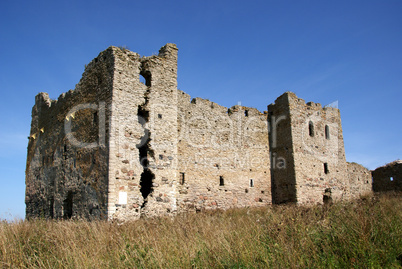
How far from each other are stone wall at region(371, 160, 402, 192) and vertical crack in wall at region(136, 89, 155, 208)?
16892 millimetres

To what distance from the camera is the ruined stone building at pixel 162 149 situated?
34.4 ft

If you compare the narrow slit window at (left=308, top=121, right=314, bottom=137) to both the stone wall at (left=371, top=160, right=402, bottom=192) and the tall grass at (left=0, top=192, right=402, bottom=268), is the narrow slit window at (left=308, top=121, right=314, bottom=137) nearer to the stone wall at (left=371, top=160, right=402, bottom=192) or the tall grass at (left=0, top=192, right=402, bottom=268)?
the stone wall at (left=371, top=160, right=402, bottom=192)

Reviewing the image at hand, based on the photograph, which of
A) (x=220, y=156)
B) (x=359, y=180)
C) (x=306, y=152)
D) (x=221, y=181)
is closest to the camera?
(x=221, y=181)

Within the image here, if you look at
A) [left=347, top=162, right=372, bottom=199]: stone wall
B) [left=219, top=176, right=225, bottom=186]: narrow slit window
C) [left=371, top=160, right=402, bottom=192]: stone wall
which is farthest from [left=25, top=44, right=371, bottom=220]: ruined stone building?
[left=371, top=160, right=402, bottom=192]: stone wall

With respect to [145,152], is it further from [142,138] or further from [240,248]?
[240,248]

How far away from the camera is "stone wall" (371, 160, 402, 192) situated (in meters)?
20.4

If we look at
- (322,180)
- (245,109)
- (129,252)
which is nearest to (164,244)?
(129,252)

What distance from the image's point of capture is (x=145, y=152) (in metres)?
11.0

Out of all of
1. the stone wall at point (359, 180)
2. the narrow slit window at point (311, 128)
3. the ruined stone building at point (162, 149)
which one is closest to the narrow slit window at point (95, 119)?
the ruined stone building at point (162, 149)

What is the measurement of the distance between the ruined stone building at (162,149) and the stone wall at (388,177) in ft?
8.69

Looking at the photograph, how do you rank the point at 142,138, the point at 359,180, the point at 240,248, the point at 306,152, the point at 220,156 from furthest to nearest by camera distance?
the point at 359,180 → the point at 306,152 → the point at 220,156 → the point at 142,138 → the point at 240,248

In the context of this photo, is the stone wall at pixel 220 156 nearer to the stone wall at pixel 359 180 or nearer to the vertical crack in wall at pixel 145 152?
the vertical crack in wall at pixel 145 152

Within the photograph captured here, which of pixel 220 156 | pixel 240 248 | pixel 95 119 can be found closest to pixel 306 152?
pixel 220 156

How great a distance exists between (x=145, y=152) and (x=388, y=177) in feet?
58.0
